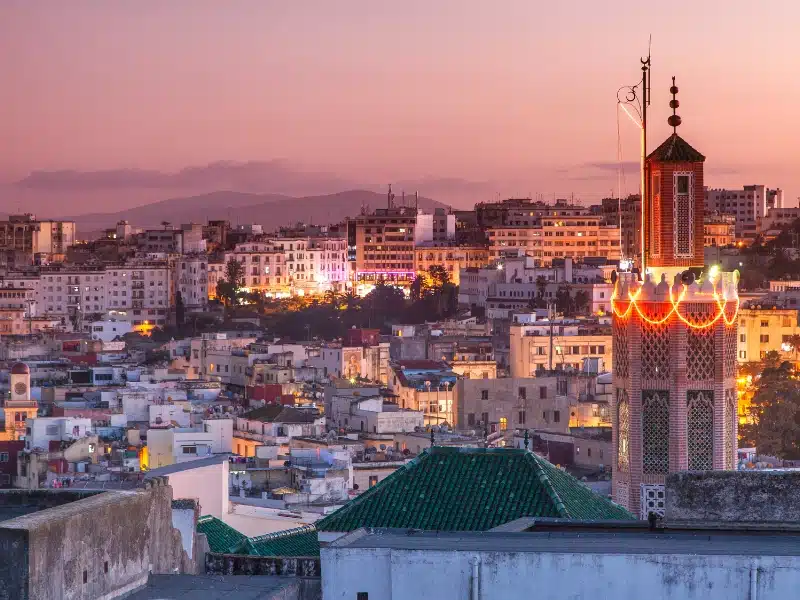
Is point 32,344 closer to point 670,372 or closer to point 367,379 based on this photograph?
point 367,379

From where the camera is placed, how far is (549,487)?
10.8 m

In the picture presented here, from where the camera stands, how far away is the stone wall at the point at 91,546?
684cm

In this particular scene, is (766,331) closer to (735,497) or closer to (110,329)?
(110,329)

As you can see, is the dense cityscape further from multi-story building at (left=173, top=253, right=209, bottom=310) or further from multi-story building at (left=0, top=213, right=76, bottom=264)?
multi-story building at (left=0, top=213, right=76, bottom=264)

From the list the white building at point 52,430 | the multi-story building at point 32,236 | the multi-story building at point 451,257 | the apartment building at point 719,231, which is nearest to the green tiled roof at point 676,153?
the white building at point 52,430

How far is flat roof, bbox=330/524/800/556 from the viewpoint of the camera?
7.36 meters

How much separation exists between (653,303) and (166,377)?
29.3m

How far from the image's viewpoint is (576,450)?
31.8 meters

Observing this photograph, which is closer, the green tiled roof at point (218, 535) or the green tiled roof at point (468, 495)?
the green tiled roof at point (468, 495)

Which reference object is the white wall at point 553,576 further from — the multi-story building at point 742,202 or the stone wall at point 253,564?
the multi-story building at point 742,202

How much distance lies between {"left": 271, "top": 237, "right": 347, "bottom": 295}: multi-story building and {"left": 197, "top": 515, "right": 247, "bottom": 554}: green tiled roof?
67.3 m

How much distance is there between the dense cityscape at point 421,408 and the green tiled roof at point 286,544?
48 mm

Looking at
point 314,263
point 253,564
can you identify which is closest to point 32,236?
point 314,263

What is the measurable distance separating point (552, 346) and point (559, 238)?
1285 inches
